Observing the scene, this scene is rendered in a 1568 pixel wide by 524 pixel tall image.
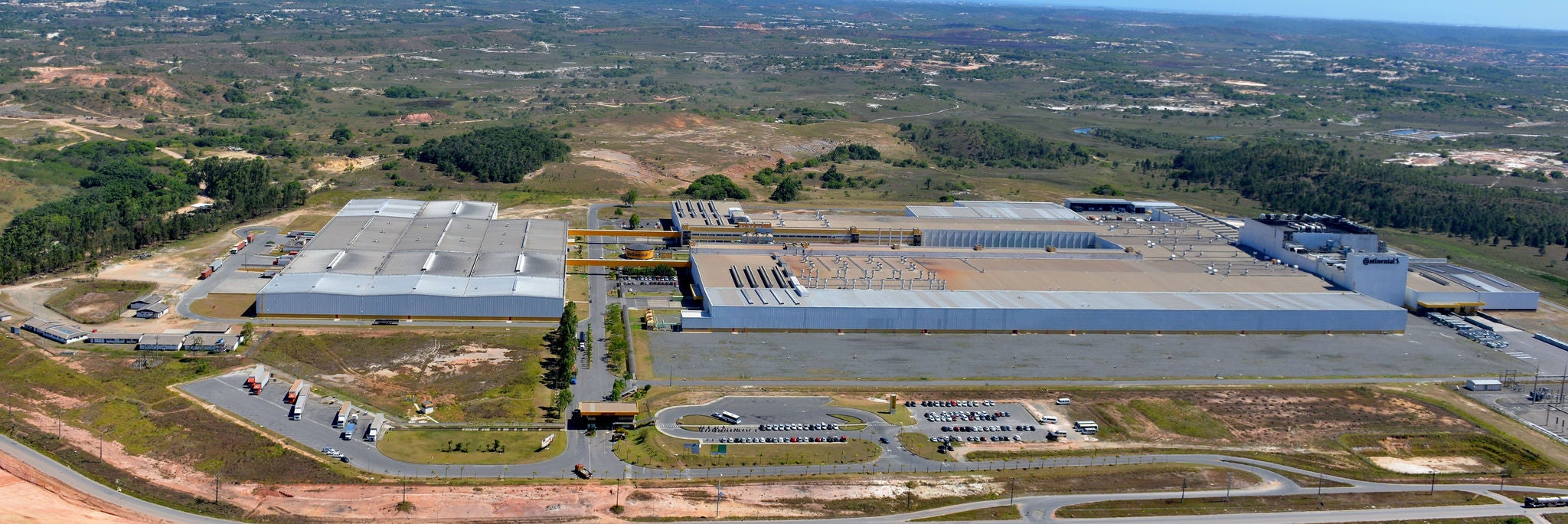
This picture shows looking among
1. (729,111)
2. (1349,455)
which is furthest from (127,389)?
(729,111)

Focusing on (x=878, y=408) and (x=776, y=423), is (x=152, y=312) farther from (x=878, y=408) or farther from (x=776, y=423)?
(x=878, y=408)

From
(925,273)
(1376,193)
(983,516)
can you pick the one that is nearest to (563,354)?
(983,516)

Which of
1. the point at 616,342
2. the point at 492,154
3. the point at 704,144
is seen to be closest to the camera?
the point at 616,342

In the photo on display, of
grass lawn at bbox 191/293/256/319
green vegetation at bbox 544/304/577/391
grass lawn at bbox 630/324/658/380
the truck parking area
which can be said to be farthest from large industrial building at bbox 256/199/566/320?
the truck parking area

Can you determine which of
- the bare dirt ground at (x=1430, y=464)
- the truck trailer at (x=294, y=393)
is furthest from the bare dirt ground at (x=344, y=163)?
the bare dirt ground at (x=1430, y=464)

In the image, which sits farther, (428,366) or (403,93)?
(403,93)

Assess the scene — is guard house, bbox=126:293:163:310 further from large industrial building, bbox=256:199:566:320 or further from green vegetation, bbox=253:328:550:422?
green vegetation, bbox=253:328:550:422
